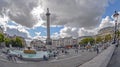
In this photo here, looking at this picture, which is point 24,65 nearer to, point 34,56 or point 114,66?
point 34,56

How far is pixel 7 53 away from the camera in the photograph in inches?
88.5

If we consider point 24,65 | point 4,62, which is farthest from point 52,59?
point 4,62

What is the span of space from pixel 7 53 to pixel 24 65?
0.85 ft

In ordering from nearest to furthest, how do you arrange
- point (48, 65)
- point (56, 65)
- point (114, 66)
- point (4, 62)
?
point (4, 62) < point (48, 65) < point (56, 65) < point (114, 66)

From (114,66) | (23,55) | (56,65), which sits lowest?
(114,66)

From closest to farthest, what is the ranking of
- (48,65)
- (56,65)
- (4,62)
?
(4,62), (48,65), (56,65)

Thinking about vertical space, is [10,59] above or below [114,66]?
above

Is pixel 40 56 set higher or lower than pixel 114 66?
higher

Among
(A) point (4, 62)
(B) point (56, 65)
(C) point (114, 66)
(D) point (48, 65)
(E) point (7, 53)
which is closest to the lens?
(A) point (4, 62)

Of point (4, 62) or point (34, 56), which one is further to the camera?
point (34, 56)

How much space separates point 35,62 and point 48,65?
0.19m

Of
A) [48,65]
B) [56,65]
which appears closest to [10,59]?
[48,65]

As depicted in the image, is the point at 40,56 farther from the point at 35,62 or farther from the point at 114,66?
the point at 114,66

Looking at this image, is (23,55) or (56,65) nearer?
(23,55)
